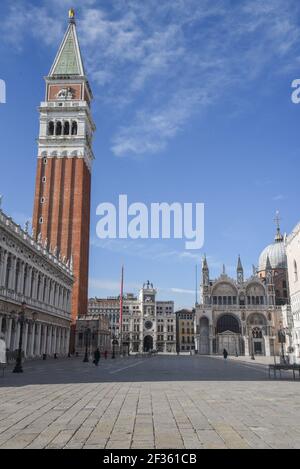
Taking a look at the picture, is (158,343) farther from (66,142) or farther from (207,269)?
(66,142)

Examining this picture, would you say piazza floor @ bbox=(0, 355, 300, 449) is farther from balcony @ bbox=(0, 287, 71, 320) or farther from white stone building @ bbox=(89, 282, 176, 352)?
white stone building @ bbox=(89, 282, 176, 352)

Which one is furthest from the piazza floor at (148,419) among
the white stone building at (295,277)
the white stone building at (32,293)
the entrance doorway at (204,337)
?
the entrance doorway at (204,337)

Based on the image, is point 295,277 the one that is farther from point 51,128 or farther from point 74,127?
point 51,128

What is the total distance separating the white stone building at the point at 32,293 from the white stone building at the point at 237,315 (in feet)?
118

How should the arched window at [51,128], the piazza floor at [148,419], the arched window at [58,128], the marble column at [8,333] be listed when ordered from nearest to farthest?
the piazza floor at [148,419] → the marble column at [8,333] → the arched window at [51,128] → the arched window at [58,128]

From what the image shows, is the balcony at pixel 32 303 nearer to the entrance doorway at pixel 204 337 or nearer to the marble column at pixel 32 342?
the marble column at pixel 32 342

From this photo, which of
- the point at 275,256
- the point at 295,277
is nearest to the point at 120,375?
the point at 295,277

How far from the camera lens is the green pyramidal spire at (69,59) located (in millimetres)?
80938

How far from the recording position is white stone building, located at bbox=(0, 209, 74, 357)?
125ft

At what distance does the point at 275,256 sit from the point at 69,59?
205 feet

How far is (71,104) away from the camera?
7794cm

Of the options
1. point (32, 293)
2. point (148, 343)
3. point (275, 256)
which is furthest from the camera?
point (148, 343)

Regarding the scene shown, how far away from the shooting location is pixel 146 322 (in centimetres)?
13088
